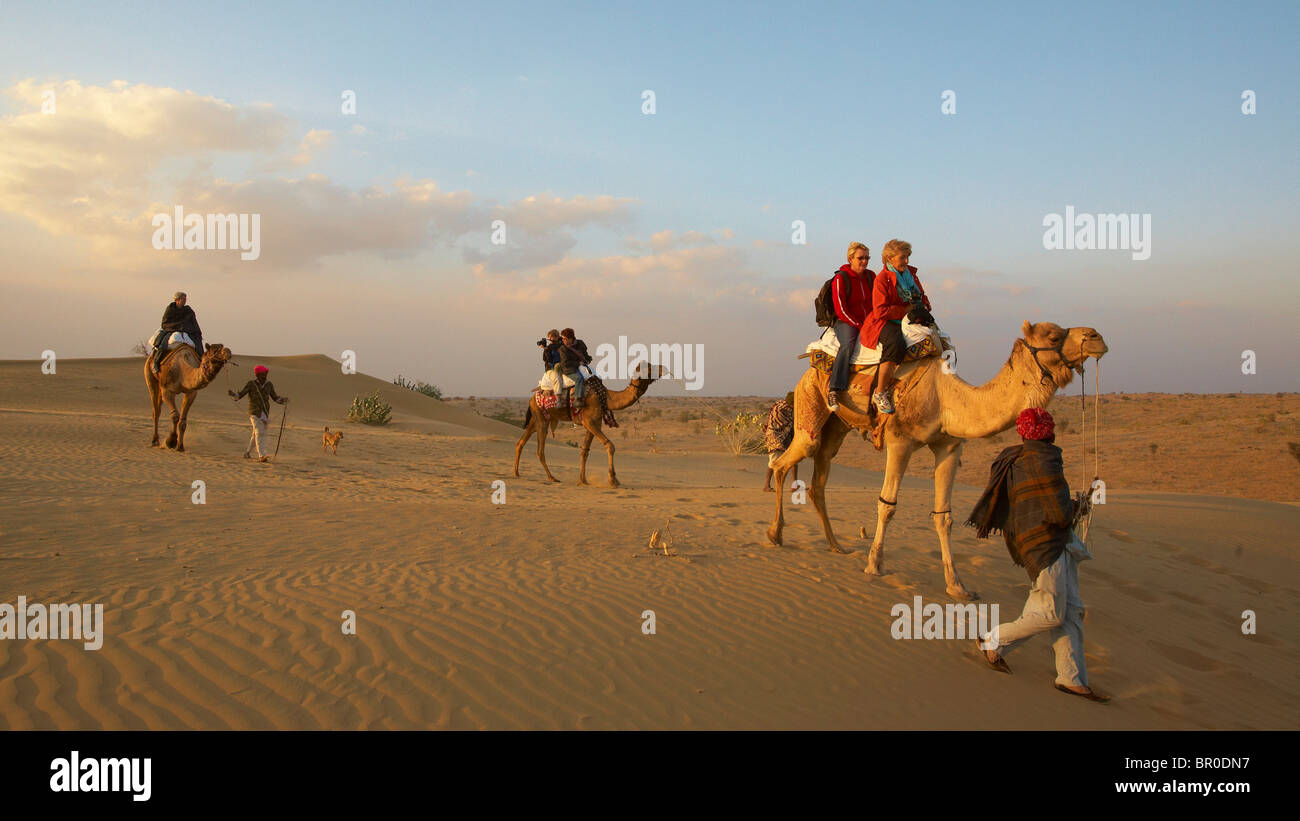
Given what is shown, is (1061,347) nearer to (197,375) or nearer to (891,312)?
(891,312)

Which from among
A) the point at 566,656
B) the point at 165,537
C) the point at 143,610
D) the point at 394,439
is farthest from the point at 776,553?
the point at 394,439

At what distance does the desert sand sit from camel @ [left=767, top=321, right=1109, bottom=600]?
0.72m

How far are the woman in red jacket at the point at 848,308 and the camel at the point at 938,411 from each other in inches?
6.9

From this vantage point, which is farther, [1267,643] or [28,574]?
[1267,643]

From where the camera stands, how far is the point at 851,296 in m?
8.08

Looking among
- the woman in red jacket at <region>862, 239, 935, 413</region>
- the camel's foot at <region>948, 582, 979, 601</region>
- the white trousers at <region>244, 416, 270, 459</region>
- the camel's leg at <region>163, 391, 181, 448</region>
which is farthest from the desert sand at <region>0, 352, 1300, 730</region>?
the woman in red jacket at <region>862, 239, 935, 413</region>

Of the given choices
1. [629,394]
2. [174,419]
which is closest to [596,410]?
[629,394]

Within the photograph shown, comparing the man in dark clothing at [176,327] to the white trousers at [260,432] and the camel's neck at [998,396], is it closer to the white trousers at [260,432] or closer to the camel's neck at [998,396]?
the white trousers at [260,432]

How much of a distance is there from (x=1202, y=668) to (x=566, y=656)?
5.45m

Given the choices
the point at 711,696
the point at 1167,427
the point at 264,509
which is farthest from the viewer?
the point at 1167,427

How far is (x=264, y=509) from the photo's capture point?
1027 cm

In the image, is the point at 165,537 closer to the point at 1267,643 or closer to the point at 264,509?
the point at 264,509

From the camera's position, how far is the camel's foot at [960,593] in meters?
7.21

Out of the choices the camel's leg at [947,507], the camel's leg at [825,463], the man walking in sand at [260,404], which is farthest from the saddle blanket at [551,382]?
the camel's leg at [947,507]
